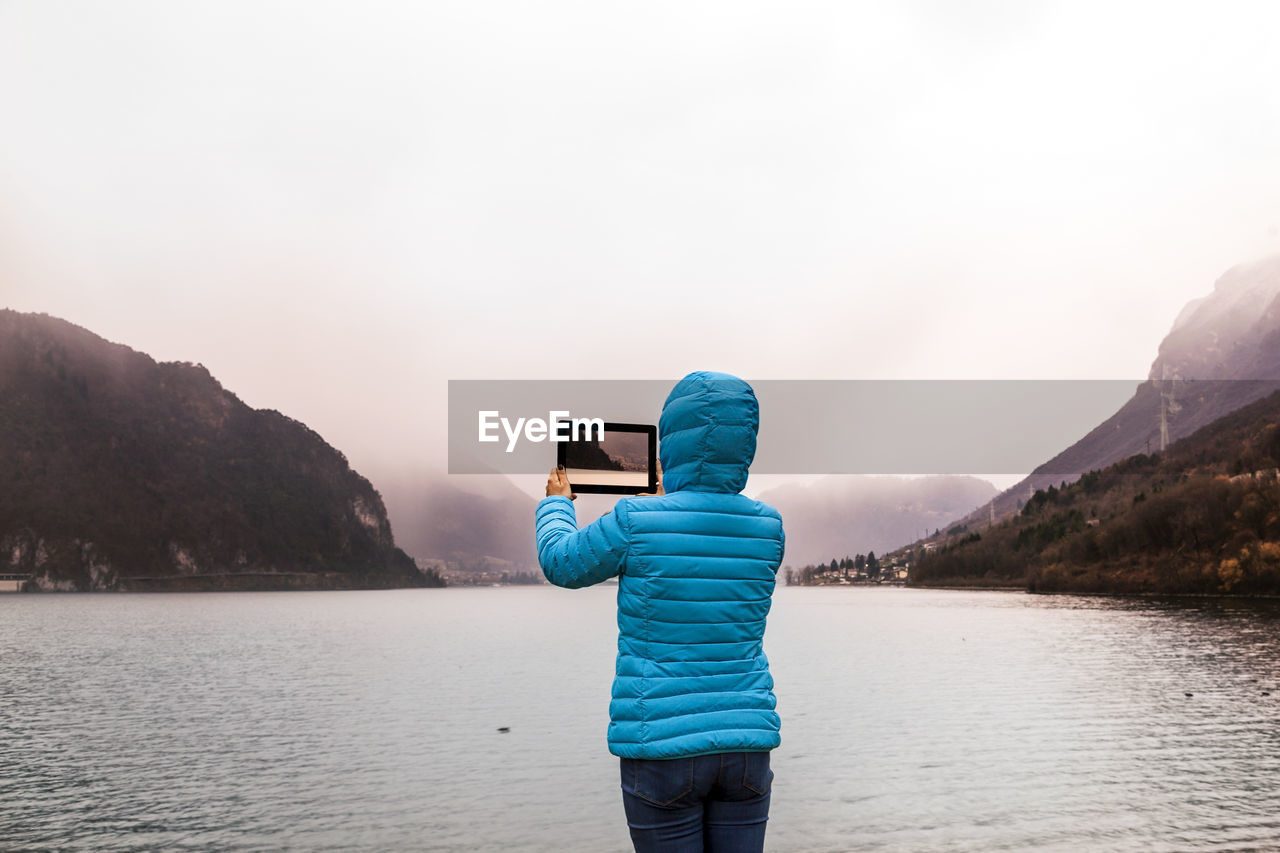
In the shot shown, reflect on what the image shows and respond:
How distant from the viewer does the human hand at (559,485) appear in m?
4.27

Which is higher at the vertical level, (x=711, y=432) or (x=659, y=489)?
(x=711, y=432)

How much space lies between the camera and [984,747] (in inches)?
1207

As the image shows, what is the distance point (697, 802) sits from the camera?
409 cm

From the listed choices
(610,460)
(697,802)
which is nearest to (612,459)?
(610,460)

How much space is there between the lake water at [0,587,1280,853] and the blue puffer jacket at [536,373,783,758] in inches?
651

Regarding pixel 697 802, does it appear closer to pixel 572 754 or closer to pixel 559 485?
pixel 559 485

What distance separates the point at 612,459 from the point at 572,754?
2801cm

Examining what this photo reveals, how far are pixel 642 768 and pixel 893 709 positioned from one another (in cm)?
4042

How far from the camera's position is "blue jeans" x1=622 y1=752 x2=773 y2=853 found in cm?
400

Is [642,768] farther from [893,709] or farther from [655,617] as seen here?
[893,709]

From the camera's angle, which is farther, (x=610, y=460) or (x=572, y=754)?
(x=572, y=754)

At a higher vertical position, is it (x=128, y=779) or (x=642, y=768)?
(x=642, y=768)

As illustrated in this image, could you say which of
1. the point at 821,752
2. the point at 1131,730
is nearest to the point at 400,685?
the point at 821,752

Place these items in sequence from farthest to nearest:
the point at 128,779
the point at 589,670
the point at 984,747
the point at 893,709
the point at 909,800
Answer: the point at 589,670 → the point at 893,709 → the point at 984,747 → the point at 128,779 → the point at 909,800
